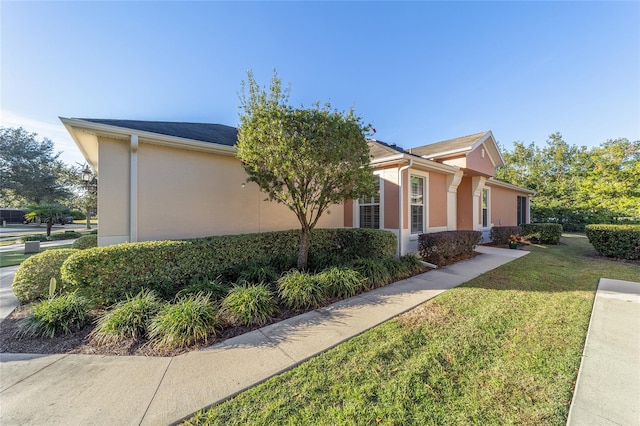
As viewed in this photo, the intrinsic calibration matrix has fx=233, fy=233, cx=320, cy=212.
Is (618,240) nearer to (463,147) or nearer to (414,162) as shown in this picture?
(463,147)

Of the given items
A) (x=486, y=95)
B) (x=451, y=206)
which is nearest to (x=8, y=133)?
(x=451, y=206)

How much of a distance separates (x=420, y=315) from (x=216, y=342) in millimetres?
3341

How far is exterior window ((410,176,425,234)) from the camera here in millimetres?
8797

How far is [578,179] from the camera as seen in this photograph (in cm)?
2058

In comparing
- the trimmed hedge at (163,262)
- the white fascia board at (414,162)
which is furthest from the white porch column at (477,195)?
the trimmed hedge at (163,262)

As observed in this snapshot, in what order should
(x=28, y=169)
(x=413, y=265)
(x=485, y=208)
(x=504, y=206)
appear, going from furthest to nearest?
(x=28, y=169), (x=504, y=206), (x=485, y=208), (x=413, y=265)

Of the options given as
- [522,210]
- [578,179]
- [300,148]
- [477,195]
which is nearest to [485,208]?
[477,195]

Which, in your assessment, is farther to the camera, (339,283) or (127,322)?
(339,283)

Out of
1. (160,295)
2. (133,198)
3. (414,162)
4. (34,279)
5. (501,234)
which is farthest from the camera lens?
(501,234)

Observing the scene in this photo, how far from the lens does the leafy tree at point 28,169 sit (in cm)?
1642

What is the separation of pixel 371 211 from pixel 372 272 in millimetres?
3430

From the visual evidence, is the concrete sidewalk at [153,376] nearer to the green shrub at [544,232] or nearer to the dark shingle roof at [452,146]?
the dark shingle roof at [452,146]

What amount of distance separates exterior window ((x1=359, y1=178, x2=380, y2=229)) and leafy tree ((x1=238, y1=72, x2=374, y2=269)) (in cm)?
290

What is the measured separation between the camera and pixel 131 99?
7.75 m
